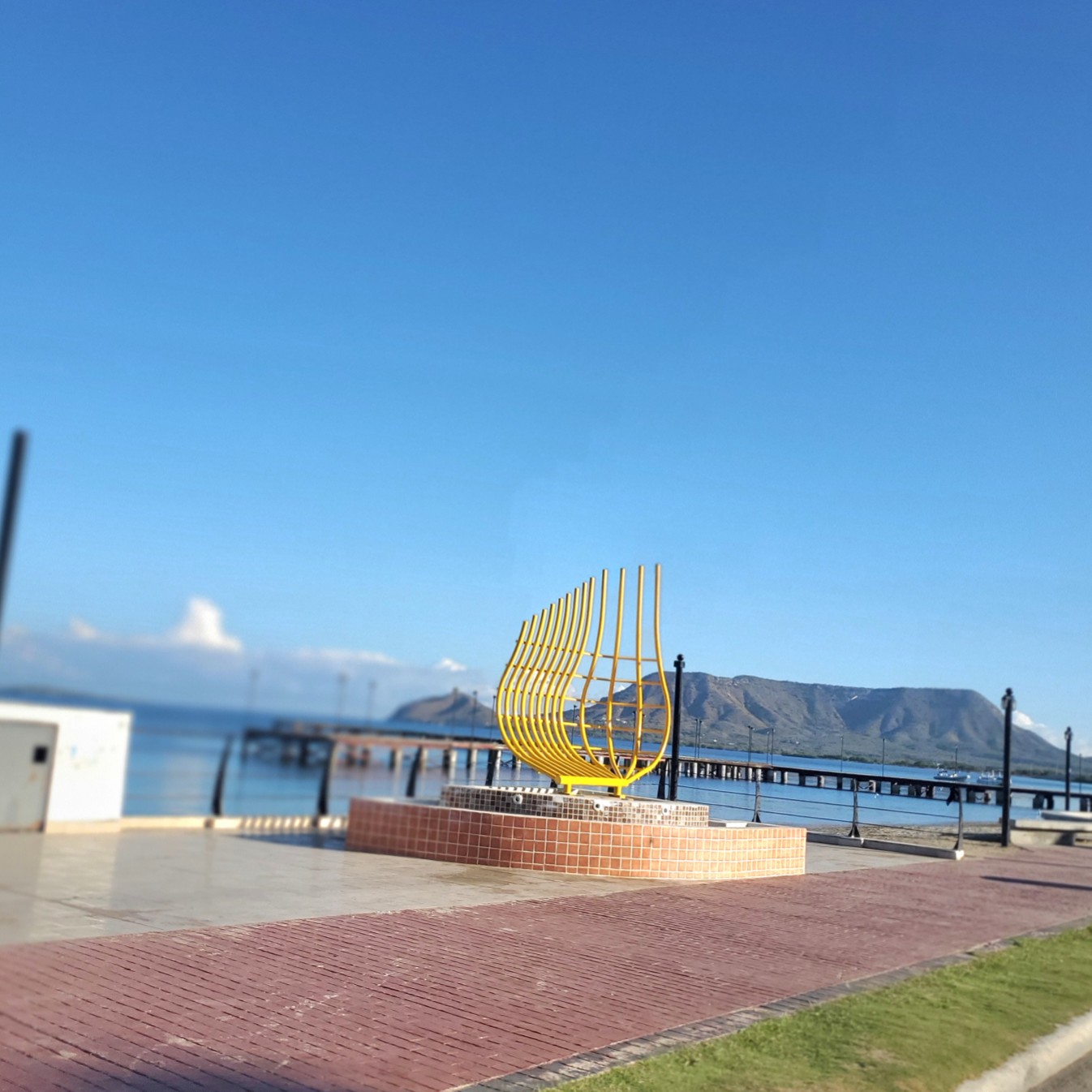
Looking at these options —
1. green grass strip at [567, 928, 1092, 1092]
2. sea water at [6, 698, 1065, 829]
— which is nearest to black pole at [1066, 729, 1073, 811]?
sea water at [6, 698, 1065, 829]

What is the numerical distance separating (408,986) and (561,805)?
22.0 ft

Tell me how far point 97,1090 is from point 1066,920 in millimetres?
10551

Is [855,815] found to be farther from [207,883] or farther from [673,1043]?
[673,1043]

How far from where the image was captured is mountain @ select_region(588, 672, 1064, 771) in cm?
1867

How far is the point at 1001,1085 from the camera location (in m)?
5.27

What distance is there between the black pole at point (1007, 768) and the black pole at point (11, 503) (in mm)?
21384

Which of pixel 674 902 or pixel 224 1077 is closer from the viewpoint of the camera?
pixel 224 1077

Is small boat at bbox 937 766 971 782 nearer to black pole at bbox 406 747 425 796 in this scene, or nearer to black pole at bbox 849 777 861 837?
black pole at bbox 849 777 861 837

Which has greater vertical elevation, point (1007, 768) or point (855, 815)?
point (1007, 768)

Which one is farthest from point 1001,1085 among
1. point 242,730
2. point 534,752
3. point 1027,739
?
point 1027,739

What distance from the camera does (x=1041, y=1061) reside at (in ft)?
18.8

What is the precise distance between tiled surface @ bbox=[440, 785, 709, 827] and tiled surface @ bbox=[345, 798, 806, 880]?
1.03 ft

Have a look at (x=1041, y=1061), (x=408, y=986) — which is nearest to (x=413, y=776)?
(x=408, y=986)

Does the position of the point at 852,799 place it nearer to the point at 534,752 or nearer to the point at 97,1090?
the point at 534,752
